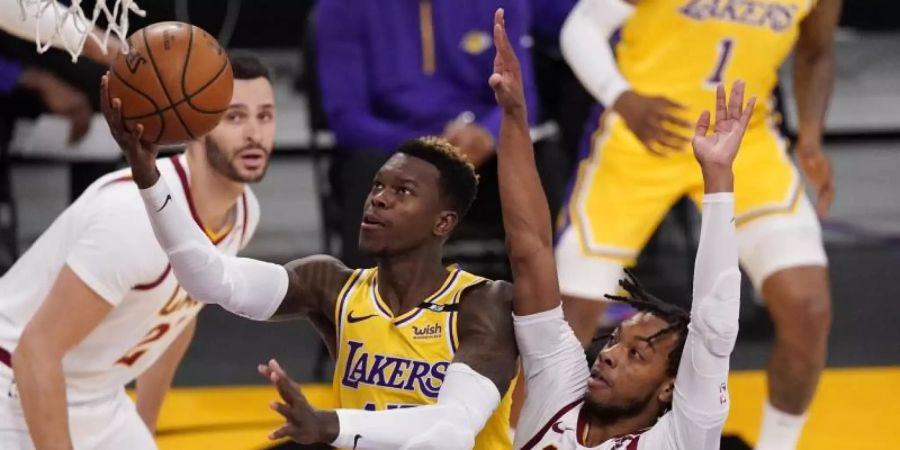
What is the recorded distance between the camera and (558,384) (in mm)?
3916

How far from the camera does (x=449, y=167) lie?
3.93 metres

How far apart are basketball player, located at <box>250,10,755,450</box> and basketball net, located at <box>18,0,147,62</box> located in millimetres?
871

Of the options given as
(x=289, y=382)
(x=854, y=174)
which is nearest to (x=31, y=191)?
(x=854, y=174)

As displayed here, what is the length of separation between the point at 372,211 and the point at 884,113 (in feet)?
30.2

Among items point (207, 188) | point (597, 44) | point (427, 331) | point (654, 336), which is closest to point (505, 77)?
point (427, 331)

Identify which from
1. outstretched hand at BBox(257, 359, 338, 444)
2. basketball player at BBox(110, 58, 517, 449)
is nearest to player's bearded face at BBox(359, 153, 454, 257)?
basketball player at BBox(110, 58, 517, 449)

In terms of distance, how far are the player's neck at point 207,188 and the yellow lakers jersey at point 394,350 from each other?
0.69m

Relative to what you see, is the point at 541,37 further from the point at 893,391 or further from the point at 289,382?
the point at 289,382

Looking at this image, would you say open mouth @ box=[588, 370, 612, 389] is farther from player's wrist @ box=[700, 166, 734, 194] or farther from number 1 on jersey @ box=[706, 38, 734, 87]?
number 1 on jersey @ box=[706, 38, 734, 87]

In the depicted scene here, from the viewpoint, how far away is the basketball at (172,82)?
3.54 meters

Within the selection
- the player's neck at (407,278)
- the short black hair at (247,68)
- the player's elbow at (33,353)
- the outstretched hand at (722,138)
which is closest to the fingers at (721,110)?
the outstretched hand at (722,138)

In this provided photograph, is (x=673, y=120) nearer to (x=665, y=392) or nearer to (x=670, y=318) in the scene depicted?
(x=670, y=318)

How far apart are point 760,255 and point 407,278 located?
168 centimetres

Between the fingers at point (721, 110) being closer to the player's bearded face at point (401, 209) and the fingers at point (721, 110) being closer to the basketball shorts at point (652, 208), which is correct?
the player's bearded face at point (401, 209)
